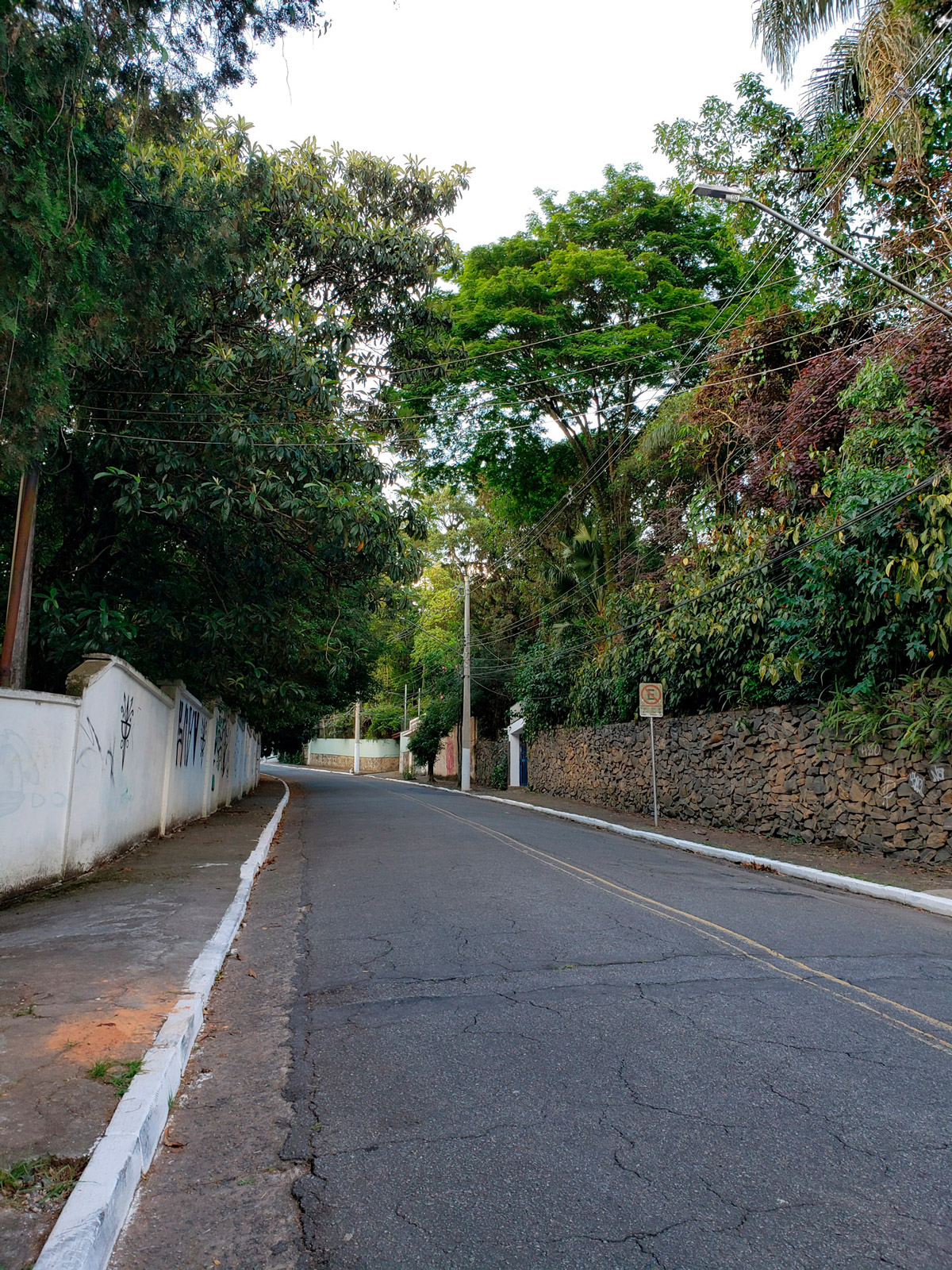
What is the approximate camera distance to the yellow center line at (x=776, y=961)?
497 centimetres

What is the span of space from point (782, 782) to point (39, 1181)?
14425mm

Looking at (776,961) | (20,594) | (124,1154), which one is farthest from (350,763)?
(124,1154)

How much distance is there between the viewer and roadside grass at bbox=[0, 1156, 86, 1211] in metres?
2.90

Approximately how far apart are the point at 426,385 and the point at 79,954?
1207 centimetres

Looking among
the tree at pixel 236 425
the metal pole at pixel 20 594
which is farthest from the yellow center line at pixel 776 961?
the metal pole at pixel 20 594

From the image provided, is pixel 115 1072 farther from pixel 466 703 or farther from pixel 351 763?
pixel 351 763

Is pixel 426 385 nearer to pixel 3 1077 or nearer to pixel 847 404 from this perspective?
pixel 847 404

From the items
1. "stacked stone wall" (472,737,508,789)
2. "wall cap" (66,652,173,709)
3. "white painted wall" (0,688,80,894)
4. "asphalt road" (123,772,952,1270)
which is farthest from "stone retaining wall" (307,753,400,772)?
"asphalt road" (123,772,952,1270)

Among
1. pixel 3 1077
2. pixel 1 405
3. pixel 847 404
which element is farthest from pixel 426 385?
pixel 3 1077

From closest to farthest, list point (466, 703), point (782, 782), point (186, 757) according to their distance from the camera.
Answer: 1. point (782, 782)
2. point (186, 757)
3. point (466, 703)

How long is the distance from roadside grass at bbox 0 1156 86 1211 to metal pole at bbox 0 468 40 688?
7137mm

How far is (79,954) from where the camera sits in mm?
6145

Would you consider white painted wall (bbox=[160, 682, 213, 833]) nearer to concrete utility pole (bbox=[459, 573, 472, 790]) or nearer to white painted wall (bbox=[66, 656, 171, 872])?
white painted wall (bbox=[66, 656, 171, 872])

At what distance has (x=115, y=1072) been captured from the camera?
401cm
